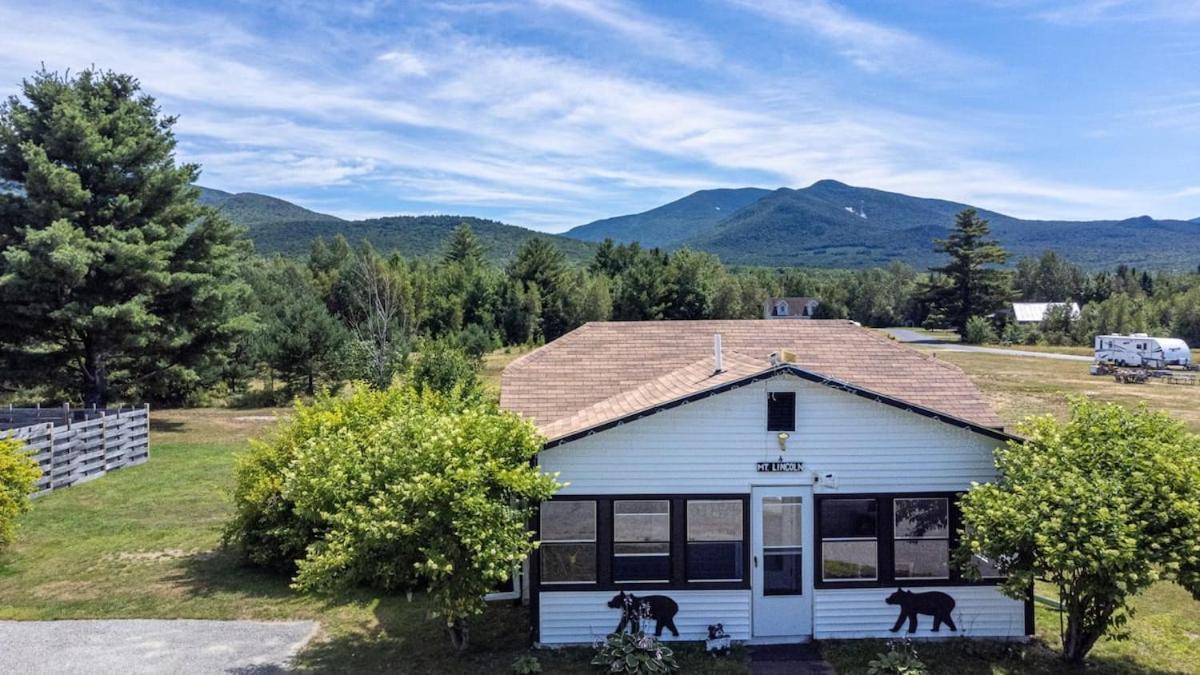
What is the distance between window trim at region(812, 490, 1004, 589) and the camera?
1020cm

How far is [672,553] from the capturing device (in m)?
10.1

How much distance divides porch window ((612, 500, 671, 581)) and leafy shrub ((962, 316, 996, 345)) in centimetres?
7165

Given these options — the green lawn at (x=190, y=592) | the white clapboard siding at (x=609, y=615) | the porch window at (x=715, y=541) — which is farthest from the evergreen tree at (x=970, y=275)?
the green lawn at (x=190, y=592)

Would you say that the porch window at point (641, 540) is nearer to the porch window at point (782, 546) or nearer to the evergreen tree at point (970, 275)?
the porch window at point (782, 546)

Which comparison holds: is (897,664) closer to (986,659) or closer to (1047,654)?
(986,659)

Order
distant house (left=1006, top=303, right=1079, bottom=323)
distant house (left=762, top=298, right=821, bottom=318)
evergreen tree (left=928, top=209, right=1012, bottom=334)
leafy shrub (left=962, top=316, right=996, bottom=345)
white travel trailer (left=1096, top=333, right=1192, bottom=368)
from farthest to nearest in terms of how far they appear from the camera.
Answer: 1. distant house (left=762, top=298, right=821, bottom=318)
2. distant house (left=1006, top=303, right=1079, bottom=323)
3. evergreen tree (left=928, top=209, right=1012, bottom=334)
4. leafy shrub (left=962, top=316, right=996, bottom=345)
5. white travel trailer (left=1096, top=333, right=1192, bottom=368)

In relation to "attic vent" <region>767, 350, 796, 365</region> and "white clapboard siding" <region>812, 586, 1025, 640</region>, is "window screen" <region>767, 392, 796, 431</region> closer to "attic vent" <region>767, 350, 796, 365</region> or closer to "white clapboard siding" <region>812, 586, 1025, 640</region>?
"attic vent" <region>767, 350, 796, 365</region>

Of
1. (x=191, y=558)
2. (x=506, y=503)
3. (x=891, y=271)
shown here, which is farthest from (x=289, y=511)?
(x=891, y=271)

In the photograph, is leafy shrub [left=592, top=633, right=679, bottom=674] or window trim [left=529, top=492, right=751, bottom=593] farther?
window trim [left=529, top=492, right=751, bottom=593]

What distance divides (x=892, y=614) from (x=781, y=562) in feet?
5.53

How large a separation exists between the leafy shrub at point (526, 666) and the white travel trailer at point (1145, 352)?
171ft

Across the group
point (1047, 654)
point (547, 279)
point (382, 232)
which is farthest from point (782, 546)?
point (382, 232)

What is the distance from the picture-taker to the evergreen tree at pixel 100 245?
2459 cm

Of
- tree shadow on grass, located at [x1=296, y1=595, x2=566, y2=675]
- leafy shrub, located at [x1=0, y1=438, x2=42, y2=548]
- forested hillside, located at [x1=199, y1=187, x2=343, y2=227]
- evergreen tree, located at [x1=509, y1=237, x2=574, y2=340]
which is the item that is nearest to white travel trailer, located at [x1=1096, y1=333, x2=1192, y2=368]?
evergreen tree, located at [x1=509, y1=237, x2=574, y2=340]
